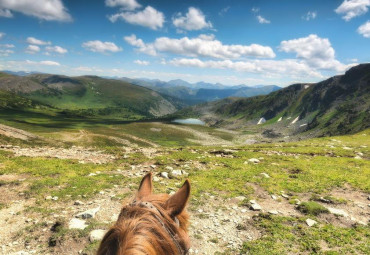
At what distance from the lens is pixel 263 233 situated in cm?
1077

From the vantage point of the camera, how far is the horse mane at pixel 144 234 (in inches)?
99.0

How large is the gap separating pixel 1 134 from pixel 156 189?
3135 centimetres

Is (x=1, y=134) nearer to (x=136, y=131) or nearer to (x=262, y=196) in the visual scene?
(x=262, y=196)

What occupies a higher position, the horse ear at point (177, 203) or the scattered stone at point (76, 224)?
the horse ear at point (177, 203)

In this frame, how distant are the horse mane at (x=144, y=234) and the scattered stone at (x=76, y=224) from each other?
352 inches

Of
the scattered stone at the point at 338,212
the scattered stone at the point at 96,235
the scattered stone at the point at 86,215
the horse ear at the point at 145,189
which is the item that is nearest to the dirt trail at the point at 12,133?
the scattered stone at the point at 86,215

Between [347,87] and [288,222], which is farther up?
[347,87]

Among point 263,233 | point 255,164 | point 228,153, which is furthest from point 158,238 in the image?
point 228,153

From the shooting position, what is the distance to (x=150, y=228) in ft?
9.20

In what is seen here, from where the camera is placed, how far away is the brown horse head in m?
2.55

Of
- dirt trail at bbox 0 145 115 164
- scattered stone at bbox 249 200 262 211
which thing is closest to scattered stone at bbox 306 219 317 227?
scattered stone at bbox 249 200 262 211

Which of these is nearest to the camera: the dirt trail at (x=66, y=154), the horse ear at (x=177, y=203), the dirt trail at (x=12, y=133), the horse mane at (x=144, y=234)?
the horse mane at (x=144, y=234)

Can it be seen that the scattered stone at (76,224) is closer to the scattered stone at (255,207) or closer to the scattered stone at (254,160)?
the scattered stone at (255,207)

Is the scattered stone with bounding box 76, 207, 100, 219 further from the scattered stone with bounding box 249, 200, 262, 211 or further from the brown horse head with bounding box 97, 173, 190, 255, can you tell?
the brown horse head with bounding box 97, 173, 190, 255
